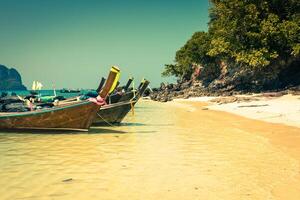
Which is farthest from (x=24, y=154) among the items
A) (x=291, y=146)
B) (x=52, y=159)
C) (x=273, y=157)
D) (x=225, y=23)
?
(x=225, y=23)

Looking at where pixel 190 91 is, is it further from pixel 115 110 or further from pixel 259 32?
pixel 115 110

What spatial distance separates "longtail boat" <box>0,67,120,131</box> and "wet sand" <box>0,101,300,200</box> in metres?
0.61

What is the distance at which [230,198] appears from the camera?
539 cm

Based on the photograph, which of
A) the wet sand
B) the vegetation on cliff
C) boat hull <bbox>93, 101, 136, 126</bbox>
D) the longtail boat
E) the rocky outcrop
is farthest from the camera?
the rocky outcrop

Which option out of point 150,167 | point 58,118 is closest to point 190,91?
point 58,118

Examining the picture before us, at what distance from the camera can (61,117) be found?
1253 cm

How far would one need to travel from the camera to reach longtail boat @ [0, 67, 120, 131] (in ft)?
40.1

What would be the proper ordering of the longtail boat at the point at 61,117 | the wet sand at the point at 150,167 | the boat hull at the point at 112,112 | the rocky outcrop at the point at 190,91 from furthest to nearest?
the rocky outcrop at the point at 190,91 < the boat hull at the point at 112,112 < the longtail boat at the point at 61,117 < the wet sand at the point at 150,167

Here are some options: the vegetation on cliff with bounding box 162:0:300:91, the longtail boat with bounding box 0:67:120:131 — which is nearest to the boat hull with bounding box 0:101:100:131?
the longtail boat with bounding box 0:67:120:131

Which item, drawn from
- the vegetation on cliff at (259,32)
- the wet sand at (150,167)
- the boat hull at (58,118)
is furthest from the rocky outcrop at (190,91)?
the wet sand at (150,167)

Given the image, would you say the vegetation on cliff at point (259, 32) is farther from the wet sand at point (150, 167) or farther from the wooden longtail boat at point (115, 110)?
the wet sand at point (150, 167)

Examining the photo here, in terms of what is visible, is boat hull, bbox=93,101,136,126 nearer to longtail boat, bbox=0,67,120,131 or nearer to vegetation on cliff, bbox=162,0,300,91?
longtail boat, bbox=0,67,120,131

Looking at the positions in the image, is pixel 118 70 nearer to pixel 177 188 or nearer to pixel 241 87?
pixel 177 188

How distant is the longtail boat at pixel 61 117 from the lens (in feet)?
40.1
